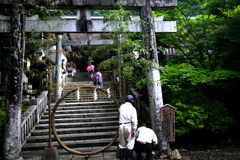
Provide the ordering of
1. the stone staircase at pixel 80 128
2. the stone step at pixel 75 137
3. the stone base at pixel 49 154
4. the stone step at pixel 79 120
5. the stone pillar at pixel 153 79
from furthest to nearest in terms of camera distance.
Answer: the stone step at pixel 79 120, the stone step at pixel 75 137, the stone staircase at pixel 80 128, the stone pillar at pixel 153 79, the stone base at pixel 49 154

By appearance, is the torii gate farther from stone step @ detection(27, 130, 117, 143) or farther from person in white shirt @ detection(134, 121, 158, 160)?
stone step @ detection(27, 130, 117, 143)

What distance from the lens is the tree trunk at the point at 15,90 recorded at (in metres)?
6.14

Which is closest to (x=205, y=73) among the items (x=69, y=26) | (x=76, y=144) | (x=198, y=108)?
(x=198, y=108)

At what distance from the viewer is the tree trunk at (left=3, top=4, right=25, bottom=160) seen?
6.14 meters

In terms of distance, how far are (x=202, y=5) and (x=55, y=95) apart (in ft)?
36.5

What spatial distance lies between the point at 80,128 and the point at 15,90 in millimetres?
3597

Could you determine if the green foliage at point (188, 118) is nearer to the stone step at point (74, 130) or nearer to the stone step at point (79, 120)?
the stone step at point (74, 130)

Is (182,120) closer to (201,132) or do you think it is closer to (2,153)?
(201,132)

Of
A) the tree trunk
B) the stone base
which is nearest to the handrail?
the tree trunk

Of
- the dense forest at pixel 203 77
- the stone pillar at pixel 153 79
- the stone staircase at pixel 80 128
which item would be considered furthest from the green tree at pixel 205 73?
the stone staircase at pixel 80 128

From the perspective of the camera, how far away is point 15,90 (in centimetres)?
635

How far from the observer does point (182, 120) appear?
24.7ft

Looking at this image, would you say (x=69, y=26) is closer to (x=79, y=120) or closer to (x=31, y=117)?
(x=31, y=117)

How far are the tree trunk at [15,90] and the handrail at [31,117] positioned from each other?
105 centimetres
